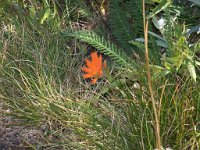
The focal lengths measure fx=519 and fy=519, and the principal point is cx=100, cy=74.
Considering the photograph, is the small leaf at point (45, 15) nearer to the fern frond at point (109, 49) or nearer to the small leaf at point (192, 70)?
the fern frond at point (109, 49)

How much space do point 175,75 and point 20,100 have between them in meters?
0.86

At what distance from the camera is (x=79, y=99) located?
277 centimetres

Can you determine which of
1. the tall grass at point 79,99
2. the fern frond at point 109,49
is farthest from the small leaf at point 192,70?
the fern frond at point 109,49

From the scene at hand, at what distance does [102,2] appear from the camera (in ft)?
11.0

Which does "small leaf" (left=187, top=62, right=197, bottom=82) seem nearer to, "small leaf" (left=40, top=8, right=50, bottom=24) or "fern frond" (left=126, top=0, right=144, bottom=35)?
"fern frond" (left=126, top=0, right=144, bottom=35)

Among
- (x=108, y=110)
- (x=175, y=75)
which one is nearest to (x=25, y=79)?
(x=108, y=110)

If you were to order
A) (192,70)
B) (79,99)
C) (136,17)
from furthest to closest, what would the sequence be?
(136,17) → (79,99) → (192,70)

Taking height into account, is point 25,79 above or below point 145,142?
above

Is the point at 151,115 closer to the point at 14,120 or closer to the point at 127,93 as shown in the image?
the point at 127,93

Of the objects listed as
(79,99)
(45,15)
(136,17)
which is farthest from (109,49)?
(45,15)

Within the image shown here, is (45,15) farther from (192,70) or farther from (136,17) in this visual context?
(192,70)

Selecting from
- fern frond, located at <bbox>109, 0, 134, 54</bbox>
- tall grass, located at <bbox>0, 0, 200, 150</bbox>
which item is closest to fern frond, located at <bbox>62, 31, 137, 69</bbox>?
tall grass, located at <bbox>0, 0, 200, 150</bbox>

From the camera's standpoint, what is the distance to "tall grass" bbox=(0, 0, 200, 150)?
2.32 m

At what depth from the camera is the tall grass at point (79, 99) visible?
7.63 ft
